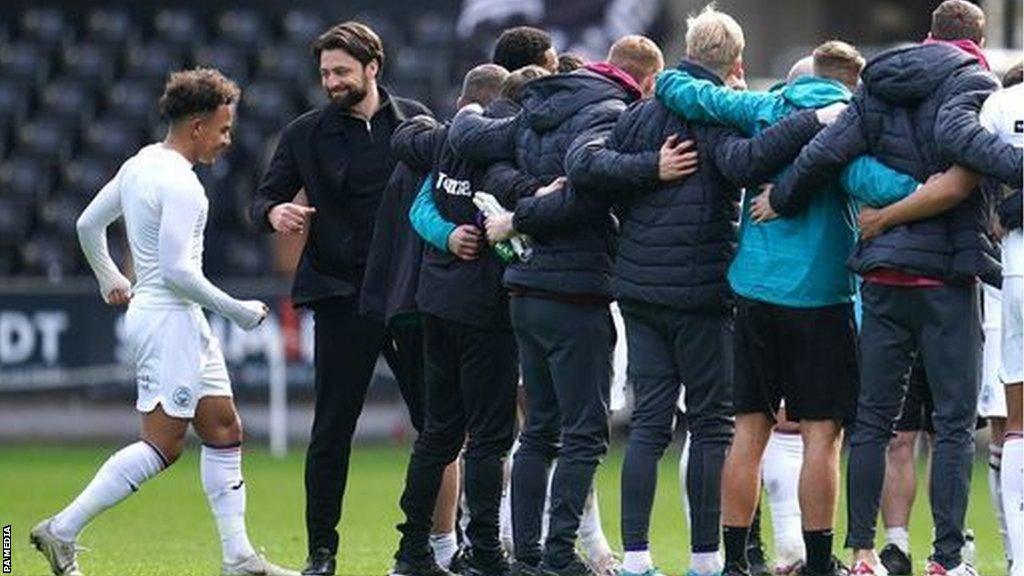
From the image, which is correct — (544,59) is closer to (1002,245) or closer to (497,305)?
(497,305)

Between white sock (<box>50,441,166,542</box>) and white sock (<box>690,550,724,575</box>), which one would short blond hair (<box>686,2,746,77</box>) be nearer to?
white sock (<box>690,550,724,575</box>)

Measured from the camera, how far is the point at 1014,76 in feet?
38.4

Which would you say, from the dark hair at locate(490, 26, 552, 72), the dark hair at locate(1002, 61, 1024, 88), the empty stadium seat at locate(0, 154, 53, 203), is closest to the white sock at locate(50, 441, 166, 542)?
the dark hair at locate(490, 26, 552, 72)

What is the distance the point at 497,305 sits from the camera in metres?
11.4

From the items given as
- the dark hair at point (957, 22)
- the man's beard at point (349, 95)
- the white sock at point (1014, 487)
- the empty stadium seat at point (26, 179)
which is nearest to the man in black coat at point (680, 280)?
the dark hair at point (957, 22)

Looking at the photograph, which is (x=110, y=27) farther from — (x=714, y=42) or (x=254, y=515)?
(x=714, y=42)

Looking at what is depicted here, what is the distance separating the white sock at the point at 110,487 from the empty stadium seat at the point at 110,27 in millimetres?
18227

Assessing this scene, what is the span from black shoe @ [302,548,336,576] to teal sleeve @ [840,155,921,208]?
9.58 feet

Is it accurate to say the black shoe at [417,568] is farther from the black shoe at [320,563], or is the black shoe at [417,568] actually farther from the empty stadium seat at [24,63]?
the empty stadium seat at [24,63]

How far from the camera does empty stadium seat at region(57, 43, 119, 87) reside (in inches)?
1132

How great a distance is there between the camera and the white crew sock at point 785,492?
12.1 m

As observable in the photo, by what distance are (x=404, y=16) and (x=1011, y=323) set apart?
62.2 ft

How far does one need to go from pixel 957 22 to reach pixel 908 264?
1051 mm

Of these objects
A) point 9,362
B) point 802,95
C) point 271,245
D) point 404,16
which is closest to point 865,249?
point 802,95
